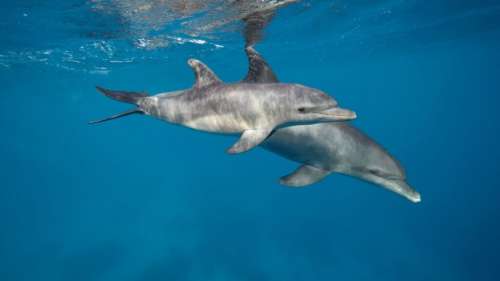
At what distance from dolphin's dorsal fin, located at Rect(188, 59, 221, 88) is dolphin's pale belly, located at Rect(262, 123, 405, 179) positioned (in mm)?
1511

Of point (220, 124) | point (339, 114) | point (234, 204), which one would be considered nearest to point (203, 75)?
point (220, 124)

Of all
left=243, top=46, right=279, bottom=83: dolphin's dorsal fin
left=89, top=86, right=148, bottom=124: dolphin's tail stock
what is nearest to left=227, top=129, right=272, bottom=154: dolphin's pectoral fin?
left=243, top=46, right=279, bottom=83: dolphin's dorsal fin

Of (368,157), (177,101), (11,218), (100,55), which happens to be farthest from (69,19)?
(11,218)

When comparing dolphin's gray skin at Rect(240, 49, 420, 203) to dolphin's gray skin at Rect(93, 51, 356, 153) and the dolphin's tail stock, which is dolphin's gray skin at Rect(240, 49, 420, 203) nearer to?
dolphin's gray skin at Rect(93, 51, 356, 153)

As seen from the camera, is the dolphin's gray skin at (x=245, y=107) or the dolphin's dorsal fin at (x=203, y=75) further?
the dolphin's dorsal fin at (x=203, y=75)

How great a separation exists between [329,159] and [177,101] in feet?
9.65

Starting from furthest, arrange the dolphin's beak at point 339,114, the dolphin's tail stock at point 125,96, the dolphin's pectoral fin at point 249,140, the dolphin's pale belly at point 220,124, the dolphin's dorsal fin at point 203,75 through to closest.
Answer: the dolphin's tail stock at point 125,96 → the dolphin's dorsal fin at point 203,75 → the dolphin's pale belly at point 220,124 → the dolphin's pectoral fin at point 249,140 → the dolphin's beak at point 339,114

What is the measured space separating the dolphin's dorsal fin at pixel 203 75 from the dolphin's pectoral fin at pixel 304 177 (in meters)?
2.44

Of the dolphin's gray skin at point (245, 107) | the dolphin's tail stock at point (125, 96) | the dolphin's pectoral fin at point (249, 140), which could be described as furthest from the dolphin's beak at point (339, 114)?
the dolphin's tail stock at point (125, 96)

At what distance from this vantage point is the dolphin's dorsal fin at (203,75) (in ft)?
17.7

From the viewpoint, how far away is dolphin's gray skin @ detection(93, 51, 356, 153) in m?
4.22

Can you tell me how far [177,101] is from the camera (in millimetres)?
5734

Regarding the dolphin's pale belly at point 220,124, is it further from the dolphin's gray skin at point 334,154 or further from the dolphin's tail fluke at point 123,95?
the dolphin's tail fluke at point 123,95

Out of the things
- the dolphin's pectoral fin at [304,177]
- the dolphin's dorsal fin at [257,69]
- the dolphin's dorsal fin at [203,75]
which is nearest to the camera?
the dolphin's dorsal fin at [203,75]
